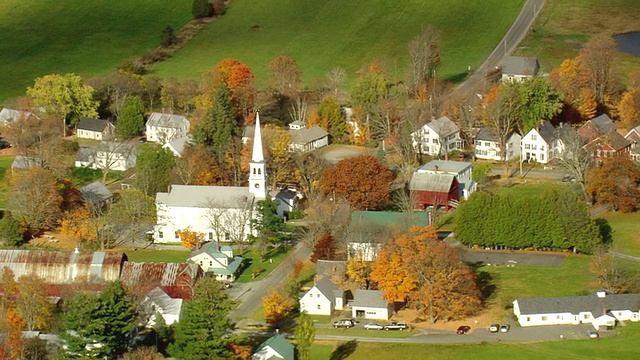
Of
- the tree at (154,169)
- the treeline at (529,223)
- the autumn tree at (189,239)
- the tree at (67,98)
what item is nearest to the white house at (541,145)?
the treeline at (529,223)

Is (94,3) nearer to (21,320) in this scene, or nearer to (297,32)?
(297,32)

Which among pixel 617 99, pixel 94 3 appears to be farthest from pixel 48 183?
pixel 94 3

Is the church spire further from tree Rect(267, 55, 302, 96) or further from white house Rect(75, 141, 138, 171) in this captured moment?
tree Rect(267, 55, 302, 96)

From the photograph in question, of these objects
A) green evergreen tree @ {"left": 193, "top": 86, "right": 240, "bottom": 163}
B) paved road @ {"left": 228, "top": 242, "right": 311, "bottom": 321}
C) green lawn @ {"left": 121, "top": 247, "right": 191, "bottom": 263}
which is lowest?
paved road @ {"left": 228, "top": 242, "right": 311, "bottom": 321}

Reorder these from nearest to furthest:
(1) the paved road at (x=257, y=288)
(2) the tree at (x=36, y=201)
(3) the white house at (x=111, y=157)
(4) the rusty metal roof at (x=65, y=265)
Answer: (1) the paved road at (x=257, y=288) < (4) the rusty metal roof at (x=65, y=265) < (2) the tree at (x=36, y=201) < (3) the white house at (x=111, y=157)

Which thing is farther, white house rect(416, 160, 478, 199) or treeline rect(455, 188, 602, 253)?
white house rect(416, 160, 478, 199)

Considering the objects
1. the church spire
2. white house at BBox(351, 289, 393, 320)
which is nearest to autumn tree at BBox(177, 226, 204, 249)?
the church spire

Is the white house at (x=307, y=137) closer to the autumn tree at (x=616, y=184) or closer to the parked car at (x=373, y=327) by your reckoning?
the autumn tree at (x=616, y=184)
